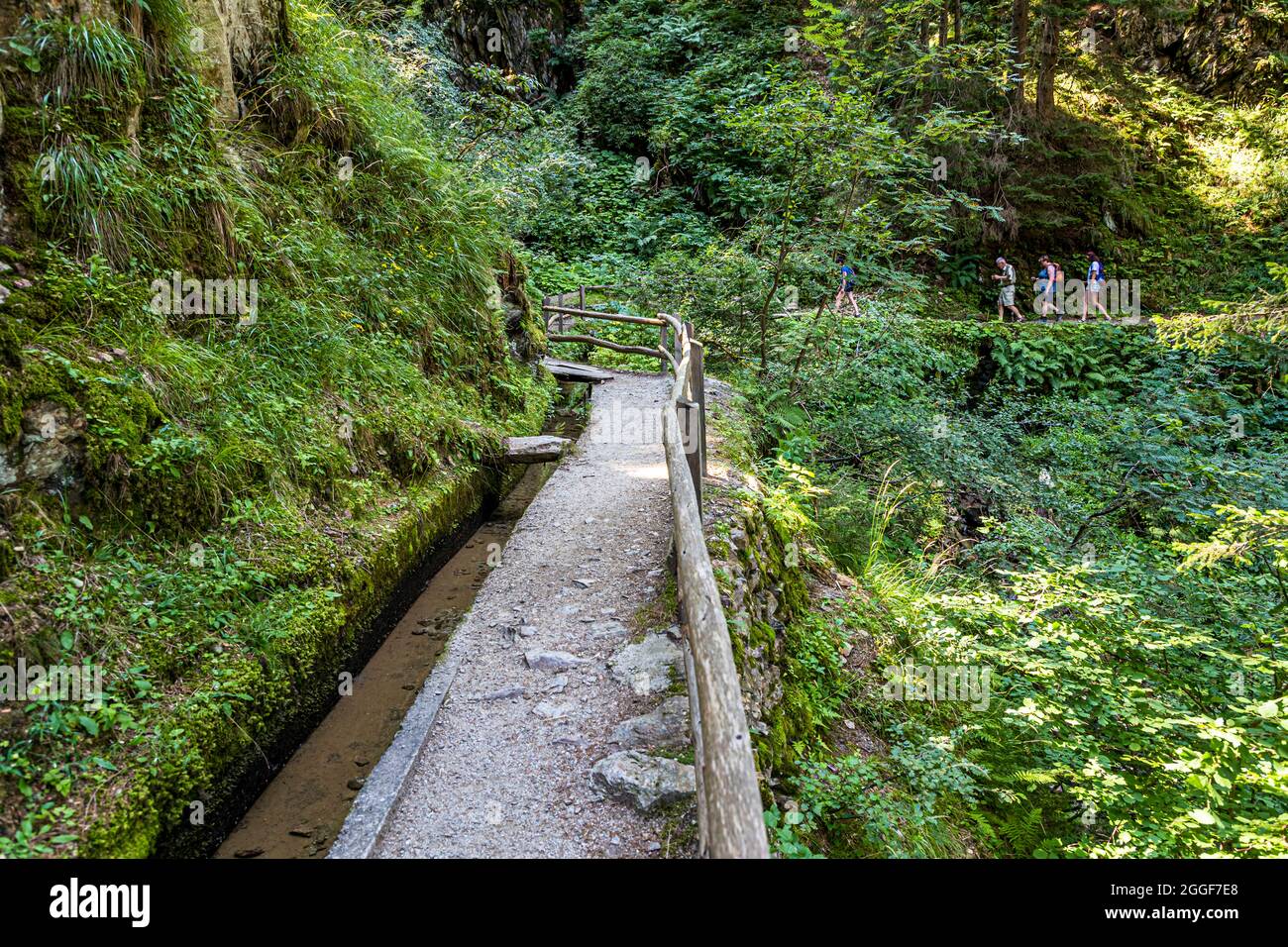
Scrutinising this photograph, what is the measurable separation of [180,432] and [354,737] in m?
2.24

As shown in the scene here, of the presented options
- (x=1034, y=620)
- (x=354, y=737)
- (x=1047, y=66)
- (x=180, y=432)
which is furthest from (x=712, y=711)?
(x=1047, y=66)

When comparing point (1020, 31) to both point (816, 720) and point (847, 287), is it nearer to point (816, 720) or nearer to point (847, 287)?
point (847, 287)

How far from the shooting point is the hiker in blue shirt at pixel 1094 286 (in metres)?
16.9

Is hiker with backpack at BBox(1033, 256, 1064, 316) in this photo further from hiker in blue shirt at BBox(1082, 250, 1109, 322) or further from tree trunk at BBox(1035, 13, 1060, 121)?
tree trunk at BBox(1035, 13, 1060, 121)

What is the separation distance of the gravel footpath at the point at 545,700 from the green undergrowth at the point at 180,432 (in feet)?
3.16

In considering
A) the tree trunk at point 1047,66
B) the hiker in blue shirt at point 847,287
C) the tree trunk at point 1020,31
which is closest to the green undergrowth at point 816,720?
the hiker in blue shirt at point 847,287

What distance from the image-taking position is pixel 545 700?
4145 mm

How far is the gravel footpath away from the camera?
126 inches

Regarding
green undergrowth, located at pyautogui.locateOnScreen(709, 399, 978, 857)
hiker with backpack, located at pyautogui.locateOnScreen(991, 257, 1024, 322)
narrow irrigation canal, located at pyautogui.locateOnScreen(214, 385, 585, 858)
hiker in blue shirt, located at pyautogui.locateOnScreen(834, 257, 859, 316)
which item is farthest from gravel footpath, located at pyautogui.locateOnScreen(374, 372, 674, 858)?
hiker with backpack, located at pyautogui.locateOnScreen(991, 257, 1024, 322)

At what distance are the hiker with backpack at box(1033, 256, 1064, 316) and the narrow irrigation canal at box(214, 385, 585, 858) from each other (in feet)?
54.9

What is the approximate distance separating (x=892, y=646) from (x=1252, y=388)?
13632mm

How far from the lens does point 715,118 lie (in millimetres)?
21125
